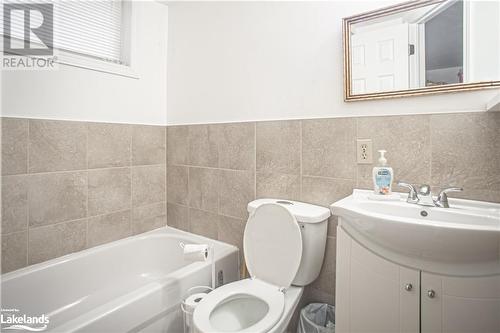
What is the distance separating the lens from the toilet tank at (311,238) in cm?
130

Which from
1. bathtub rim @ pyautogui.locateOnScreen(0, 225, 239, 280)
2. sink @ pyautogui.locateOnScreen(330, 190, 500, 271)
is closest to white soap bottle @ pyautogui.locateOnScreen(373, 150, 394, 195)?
sink @ pyautogui.locateOnScreen(330, 190, 500, 271)

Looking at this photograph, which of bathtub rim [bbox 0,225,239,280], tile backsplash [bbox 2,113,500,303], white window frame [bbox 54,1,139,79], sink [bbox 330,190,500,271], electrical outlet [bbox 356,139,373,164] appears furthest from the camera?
white window frame [bbox 54,1,139,79]

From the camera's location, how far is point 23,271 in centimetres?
145

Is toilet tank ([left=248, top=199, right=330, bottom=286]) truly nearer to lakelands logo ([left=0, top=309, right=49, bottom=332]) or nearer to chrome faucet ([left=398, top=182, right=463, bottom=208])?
chrome faucet ([left=398, top=182, right=463, bottom=208])

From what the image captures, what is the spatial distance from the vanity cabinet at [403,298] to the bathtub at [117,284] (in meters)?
0.81

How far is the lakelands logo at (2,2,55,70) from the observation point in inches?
57.7

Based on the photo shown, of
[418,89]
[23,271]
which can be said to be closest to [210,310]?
[23,271]

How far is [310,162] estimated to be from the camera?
147cm

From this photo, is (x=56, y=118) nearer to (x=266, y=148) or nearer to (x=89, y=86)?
(x=89, y=86)

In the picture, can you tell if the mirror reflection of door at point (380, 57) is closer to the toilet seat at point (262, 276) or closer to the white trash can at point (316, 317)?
the toilet seat at point (262, 276)

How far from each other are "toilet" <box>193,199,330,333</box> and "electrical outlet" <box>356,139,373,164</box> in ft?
1.05

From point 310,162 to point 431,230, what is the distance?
29.3 inches

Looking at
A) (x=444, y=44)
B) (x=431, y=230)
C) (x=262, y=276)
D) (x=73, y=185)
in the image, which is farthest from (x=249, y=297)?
(x=444, y=44)

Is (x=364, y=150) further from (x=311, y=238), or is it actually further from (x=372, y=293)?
(x=372, y=293)
